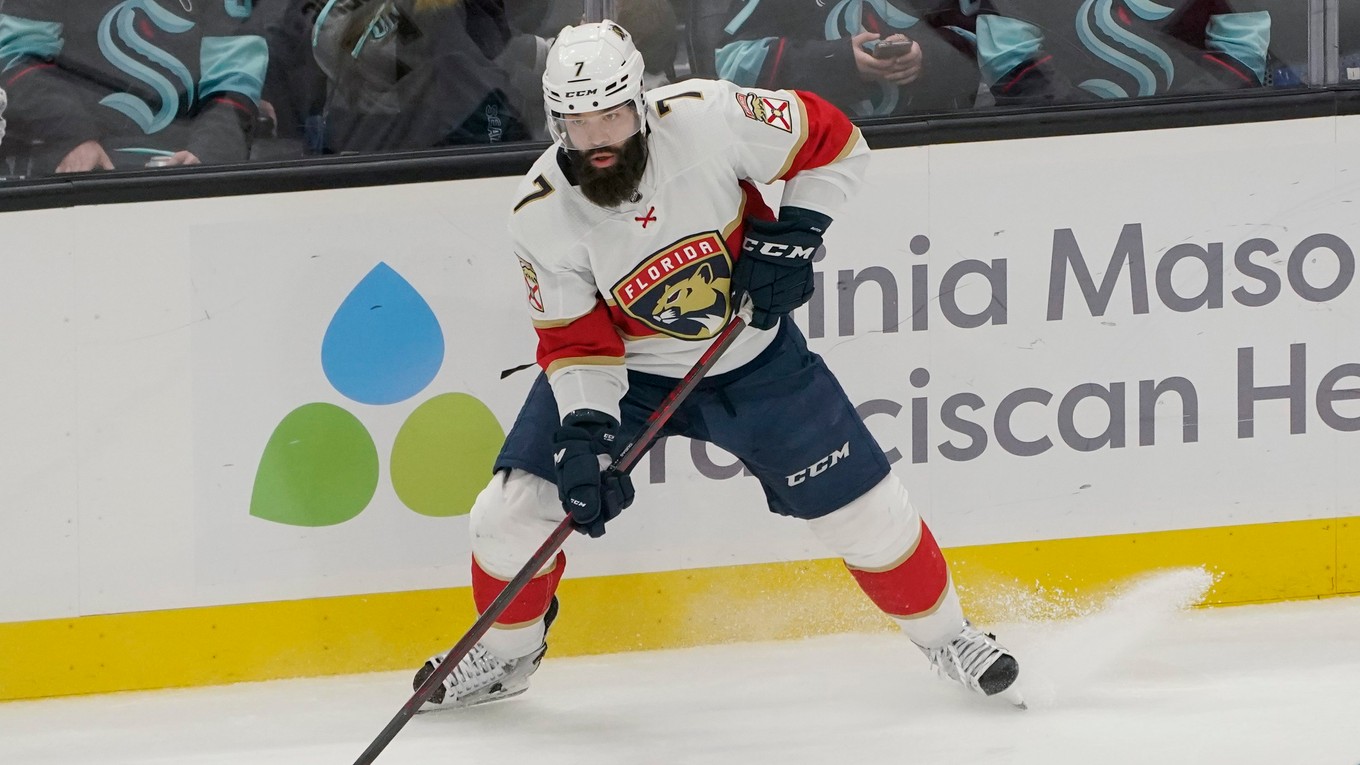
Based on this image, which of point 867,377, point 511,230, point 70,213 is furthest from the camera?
point 867,377

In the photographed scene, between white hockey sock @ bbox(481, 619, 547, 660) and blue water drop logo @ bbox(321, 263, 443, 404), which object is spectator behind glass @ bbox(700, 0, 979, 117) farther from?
white hockey sock @ bbox(481, 619, 547, 660)

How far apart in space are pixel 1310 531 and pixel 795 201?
64.0 inches

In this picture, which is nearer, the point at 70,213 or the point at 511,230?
the point at 511,230

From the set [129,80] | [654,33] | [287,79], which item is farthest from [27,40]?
[654,33]

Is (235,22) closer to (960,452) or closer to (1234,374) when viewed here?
(960,452)

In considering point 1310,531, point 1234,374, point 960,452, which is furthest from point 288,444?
point 1310,531

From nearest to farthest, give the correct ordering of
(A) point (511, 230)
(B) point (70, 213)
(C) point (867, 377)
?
1. (A) point (511, 230)
2. (B) point (70, 213)
3. (C) point (867, 377)

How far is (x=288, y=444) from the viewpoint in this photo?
3018 mm

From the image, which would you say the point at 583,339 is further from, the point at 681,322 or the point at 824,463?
the point at 824,463

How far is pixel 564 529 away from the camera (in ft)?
8.02

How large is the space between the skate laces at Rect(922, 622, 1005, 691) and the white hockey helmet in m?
1.17

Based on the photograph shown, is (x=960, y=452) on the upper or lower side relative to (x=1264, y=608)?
upper

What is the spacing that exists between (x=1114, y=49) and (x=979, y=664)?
149 cm

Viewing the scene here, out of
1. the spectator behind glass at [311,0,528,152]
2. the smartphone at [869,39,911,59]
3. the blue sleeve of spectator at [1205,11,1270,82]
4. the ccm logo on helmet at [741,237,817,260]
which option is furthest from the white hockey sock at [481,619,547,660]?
the blue sleeve of spectator at [1205,11,1270,82]
